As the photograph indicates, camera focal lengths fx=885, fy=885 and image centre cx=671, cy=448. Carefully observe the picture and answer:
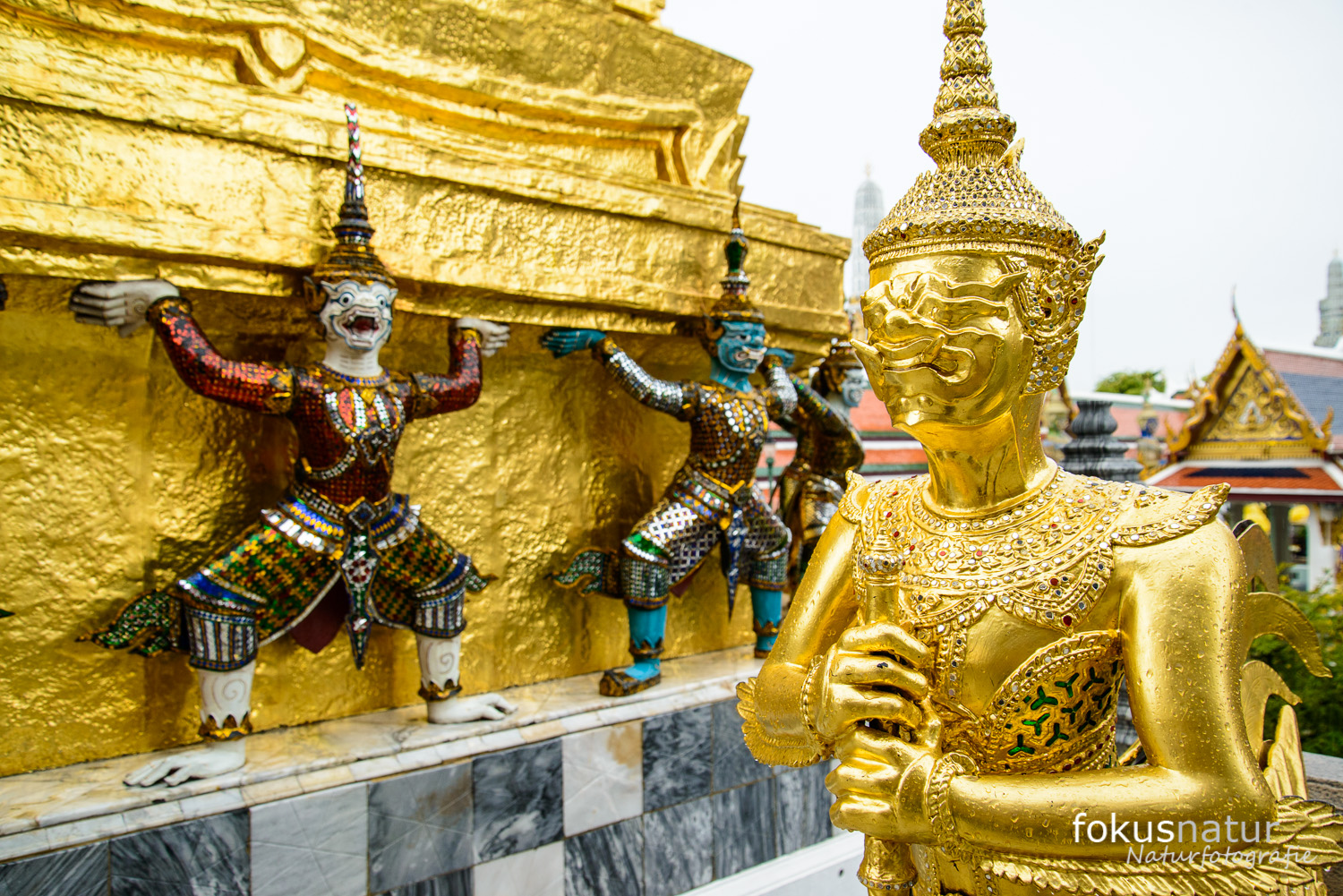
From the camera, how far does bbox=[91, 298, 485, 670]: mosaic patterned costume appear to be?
2.30 m

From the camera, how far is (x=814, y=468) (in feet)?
12.6

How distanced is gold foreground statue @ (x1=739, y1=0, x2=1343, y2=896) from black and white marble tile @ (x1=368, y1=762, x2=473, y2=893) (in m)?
1.45

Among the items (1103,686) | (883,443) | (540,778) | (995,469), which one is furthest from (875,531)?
(883,443)

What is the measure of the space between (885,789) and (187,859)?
1.82 meters

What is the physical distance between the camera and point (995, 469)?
136 centimetres

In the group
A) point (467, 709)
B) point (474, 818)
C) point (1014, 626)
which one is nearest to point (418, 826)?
point (474, 818)

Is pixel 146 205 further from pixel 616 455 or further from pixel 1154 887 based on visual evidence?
pixel 1154 887

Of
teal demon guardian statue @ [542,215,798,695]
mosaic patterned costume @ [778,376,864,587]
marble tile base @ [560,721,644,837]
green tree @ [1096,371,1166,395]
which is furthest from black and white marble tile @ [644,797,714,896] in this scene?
green tree @ [1096,371,1166,395]

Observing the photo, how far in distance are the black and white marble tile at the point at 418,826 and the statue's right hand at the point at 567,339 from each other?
1344 mm

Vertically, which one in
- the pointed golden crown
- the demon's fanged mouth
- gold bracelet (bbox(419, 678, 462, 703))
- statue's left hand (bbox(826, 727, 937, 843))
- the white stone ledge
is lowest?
the white stone ledge

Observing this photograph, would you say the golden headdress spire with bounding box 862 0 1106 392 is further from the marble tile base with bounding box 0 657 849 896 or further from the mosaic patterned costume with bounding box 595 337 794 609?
the marble tile base with bounding box 0 657 849 896

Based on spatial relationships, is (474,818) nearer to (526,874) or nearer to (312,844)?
(526,874)

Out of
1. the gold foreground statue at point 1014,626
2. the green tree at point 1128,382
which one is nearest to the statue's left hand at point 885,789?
the gold foreground statue at point 1014,626

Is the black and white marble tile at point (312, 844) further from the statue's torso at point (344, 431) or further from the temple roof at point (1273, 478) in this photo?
the temple roof at point (1273, 478)
